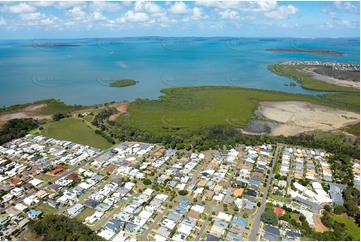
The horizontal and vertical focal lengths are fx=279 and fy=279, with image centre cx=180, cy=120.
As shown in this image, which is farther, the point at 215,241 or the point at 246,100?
the point at 246,100

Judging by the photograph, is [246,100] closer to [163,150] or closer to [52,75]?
[163,150]

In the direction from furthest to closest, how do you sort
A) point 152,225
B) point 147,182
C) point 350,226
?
point 147,182 < point 350,226 < point 152,225

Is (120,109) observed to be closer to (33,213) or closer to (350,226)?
(33,213)

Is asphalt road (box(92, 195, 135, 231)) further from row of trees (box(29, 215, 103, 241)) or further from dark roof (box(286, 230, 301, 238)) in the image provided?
dark roof (box(286, 230, 301, 238))

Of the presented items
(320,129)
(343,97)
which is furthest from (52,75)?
(343,97)

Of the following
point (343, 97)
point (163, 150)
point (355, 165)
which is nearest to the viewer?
point (355, 165)

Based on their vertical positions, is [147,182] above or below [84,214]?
above

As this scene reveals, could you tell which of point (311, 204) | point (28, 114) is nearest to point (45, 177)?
point (28, 114)
